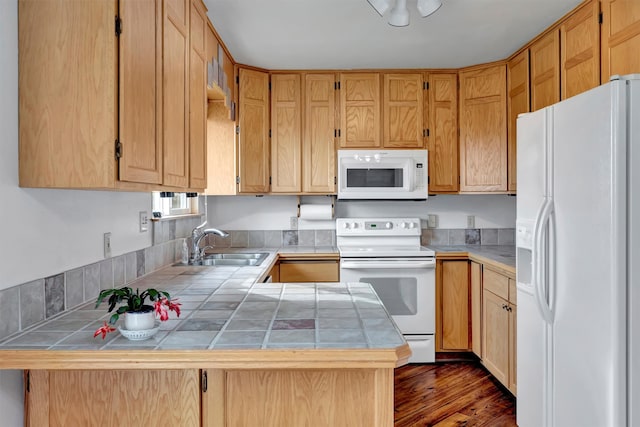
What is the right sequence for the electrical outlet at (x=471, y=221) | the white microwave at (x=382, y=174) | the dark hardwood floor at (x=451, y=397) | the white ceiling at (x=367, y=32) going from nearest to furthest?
the white ceiling at (x=367, y=32), the dark hardwood floor at (x=451, y=397), the white microwave at (x=382, y=174), the electrical outlet at (x=471, y=221)

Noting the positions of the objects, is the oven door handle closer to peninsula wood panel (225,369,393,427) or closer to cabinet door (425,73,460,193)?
cabinet door (425,73,460,193)

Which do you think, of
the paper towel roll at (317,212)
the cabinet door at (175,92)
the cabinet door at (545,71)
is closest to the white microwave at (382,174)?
the paper towel roll at (317,212)

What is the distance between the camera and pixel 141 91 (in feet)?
4.43

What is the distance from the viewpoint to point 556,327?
1.75 m

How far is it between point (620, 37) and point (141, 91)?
210 cm

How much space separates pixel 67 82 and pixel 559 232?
184cm

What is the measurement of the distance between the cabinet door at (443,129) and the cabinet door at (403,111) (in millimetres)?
82

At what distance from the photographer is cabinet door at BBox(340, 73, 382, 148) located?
3361 mm

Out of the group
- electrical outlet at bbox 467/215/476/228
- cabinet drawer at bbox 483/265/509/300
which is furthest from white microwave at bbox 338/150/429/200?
cabinet drawer at bbox 483/265/509/300

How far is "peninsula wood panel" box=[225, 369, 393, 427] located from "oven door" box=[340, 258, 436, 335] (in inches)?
76.2

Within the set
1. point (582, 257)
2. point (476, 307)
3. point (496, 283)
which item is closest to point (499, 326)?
point (496, 283)

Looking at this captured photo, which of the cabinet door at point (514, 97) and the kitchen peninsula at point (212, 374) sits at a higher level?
the cabinet door at point (514, 97)

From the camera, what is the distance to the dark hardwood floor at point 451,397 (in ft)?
7.91

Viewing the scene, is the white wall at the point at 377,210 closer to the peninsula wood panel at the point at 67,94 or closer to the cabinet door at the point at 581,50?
the cabinet door at the point at 581,50
